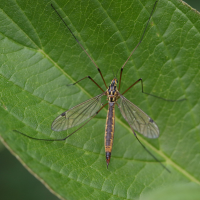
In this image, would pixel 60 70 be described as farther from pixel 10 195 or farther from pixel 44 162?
pixel 10 195

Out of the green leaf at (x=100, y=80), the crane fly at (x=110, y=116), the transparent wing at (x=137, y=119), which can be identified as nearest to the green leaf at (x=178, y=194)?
the green leaf at (x=100, y=80)

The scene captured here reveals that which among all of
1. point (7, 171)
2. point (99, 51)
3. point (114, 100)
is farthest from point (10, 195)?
point (99, 51)

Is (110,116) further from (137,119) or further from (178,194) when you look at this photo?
(178,194)

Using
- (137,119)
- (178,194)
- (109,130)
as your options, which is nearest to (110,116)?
(109,130)

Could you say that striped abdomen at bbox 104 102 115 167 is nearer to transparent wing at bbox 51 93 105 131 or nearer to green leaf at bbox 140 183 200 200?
transparent wing at bbox 51 93 105 131

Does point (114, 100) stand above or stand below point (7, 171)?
above

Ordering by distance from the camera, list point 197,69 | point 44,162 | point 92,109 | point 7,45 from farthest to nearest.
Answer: point 92,109
point 197,69
point 7,45
point 44,162
